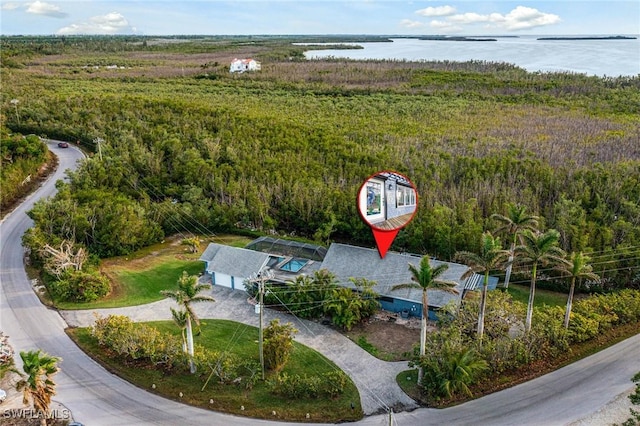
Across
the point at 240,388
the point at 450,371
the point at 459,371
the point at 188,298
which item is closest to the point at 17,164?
the point at 188,298

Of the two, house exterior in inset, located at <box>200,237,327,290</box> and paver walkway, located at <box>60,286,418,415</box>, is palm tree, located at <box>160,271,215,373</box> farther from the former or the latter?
house exterior in inset, located at <box>200,237,327,290</box>

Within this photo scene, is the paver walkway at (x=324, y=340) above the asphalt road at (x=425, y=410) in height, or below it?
below

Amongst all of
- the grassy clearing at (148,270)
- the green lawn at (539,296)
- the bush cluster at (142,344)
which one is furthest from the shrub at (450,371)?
the grassy clearing at (148,270)

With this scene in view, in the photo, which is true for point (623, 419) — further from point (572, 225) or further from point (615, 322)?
point (572, 225)

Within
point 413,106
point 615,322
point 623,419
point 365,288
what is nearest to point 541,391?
point 623,419

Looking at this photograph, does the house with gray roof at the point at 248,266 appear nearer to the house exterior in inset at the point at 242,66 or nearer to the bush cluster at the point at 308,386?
the bush cluster at the point at 308,386

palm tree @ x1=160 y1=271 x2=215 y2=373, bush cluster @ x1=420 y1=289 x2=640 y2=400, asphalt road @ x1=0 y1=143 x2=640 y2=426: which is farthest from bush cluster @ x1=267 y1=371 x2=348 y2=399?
palm tree @ x1=160 y1=271 x2=215 y2=373
